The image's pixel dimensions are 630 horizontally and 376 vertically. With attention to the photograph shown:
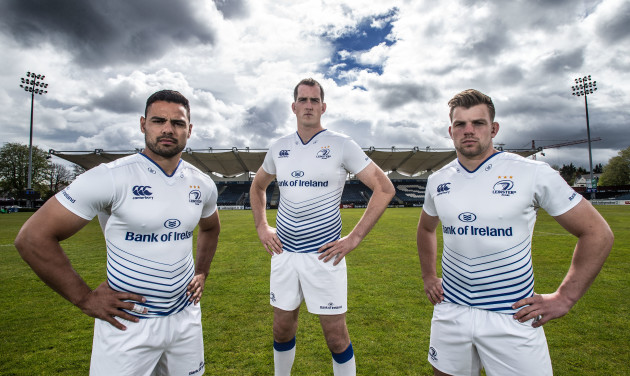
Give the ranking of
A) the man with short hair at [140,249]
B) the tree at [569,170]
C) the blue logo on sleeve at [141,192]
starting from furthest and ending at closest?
the tree at [569,170]
the blue logo on sleeve at [141,192]
the man with short hair at [140,249]

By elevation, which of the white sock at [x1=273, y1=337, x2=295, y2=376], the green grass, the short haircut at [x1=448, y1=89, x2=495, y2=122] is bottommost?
the green grass

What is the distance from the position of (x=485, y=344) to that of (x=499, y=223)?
0.77 meters

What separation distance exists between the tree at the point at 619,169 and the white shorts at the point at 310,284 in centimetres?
9113

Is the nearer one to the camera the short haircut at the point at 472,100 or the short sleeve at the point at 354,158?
the short haircut at the point at 472,100

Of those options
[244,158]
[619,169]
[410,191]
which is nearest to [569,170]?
[619,169]

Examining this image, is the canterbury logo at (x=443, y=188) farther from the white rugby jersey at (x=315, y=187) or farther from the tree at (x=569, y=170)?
the tree at (x=569, y=170)

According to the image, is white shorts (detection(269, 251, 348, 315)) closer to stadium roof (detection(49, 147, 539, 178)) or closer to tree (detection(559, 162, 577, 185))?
stadium roof (detection(49, 147, 539, 178))

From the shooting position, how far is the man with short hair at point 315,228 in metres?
2.76

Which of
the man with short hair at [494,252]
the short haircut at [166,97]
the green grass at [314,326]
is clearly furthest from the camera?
the green grass at [314,326]

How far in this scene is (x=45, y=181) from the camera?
58.7 metres

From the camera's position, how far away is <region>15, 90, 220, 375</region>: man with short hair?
1833 millimetres

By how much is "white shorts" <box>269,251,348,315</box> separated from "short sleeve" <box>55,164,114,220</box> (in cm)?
150

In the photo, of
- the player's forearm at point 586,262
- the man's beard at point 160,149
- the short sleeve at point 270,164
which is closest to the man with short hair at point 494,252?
the player's forearm at point 586,262

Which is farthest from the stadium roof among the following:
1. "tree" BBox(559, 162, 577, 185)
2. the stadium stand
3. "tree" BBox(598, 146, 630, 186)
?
"tree" BBox(559, 162, 577, 185)
